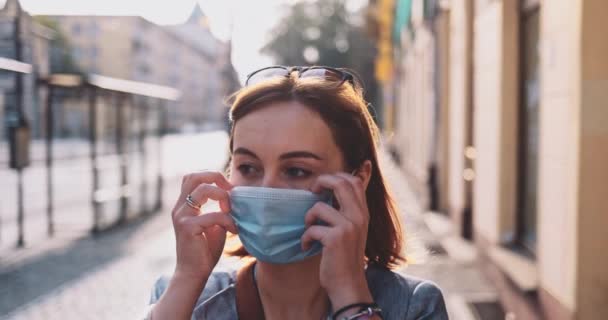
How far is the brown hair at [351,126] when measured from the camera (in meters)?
1.99

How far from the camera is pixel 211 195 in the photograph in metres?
1.89

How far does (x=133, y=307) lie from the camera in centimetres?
525

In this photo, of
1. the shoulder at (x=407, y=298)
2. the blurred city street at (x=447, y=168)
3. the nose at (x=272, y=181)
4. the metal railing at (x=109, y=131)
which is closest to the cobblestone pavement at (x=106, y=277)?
the blurred city street at (x=447, y=168)

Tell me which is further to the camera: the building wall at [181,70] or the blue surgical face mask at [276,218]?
the building wall at [181,70]

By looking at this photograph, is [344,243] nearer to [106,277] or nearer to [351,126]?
[351,126]

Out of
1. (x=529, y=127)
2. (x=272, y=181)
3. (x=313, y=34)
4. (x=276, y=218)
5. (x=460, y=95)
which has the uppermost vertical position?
(x=313, y=34)

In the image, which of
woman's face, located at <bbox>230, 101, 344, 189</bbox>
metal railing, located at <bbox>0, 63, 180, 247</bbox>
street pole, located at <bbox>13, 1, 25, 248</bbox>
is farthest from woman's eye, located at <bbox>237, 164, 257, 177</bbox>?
metal railing, located at <bbox>0, 63, 180, 247</bbox>

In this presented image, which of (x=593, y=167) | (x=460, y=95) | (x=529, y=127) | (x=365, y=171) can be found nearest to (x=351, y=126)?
(x=365, y=171)

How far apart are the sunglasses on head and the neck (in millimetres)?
521

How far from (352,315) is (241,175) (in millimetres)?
544

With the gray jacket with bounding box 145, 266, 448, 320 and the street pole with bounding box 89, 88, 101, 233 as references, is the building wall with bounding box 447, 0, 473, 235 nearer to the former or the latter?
the street pole with bounding box 89, 88, 101, 233

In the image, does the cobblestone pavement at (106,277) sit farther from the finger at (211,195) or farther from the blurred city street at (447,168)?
the finger at (211,195)

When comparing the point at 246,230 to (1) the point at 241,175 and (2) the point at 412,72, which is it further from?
(2) the point at 412,72

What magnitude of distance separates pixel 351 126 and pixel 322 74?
0.17 m
